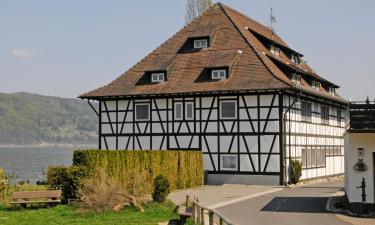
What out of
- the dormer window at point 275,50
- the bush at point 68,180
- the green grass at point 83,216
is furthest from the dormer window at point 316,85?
the green grass at point 83,216

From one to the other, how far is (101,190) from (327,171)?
26.9 meters

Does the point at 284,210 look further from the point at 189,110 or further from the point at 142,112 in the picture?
the point at 142,112

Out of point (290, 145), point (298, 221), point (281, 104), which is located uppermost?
point (281, 104)

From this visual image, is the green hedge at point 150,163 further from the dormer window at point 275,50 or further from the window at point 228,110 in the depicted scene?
the dormer window at point 275,50

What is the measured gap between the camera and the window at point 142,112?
42.3 metres

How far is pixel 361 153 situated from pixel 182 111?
1929 centimetres

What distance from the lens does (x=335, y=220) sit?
21.2 meters

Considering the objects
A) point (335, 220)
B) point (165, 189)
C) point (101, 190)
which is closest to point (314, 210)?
point (335, 220)

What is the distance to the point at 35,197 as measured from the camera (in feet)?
84.6

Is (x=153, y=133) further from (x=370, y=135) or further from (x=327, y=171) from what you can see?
(x=370, y=135)

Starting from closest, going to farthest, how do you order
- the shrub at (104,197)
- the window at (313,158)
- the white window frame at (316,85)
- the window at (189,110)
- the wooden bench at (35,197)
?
the shrub at (104,197) → the wooden bench at (35,197) → the window at (189,110) → the window at (313,158) → the white window frame at (316,85)

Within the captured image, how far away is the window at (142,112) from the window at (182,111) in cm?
223

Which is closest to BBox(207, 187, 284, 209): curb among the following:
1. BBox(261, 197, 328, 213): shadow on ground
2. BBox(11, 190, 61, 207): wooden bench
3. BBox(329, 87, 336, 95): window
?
BBox(261, 197, 328, 213): shadow on ground

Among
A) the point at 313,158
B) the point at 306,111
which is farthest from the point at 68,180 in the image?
the point at 313,158
